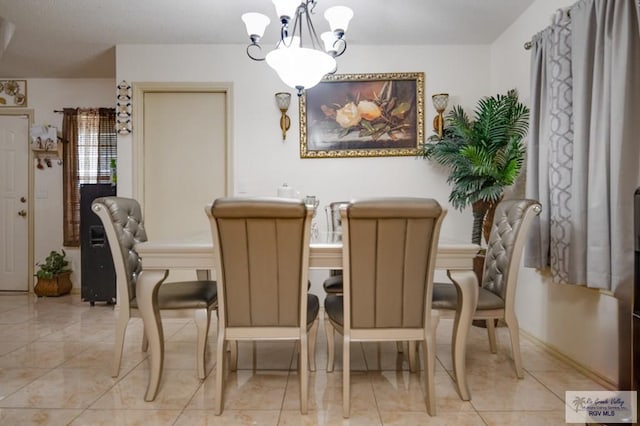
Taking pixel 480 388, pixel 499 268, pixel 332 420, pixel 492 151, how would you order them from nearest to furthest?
pixel 332 420 < pixel 480 388 < pixel 499 268 < pixel 492 151

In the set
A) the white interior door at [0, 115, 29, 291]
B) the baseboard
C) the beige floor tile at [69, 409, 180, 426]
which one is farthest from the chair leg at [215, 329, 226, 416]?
the white interior door at [0, 115, 29, 291]

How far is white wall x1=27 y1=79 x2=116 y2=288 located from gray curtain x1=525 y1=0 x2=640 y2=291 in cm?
452

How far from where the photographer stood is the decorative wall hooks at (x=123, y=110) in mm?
3588

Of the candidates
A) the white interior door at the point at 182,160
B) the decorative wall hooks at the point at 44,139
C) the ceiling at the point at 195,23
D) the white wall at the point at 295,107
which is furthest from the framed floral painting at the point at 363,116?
the decorative wall hooks at the point at 44,139

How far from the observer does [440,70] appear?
361 centimetres

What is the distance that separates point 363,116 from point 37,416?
3.13 metres

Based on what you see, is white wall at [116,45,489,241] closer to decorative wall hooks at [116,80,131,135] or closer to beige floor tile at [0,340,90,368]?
decorative wall hooks at [116,80,131,135]

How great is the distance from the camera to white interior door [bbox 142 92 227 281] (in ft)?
12.1

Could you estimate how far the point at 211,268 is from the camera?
71.2 inches

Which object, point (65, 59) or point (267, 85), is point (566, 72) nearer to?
point (267, 85)

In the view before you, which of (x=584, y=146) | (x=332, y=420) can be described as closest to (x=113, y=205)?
(x=332, y=420)

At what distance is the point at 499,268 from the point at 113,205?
219 cm

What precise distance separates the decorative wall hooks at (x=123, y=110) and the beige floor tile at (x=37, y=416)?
8.36 feet

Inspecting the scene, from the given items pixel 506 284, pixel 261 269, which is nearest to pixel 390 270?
pixel 261 269
